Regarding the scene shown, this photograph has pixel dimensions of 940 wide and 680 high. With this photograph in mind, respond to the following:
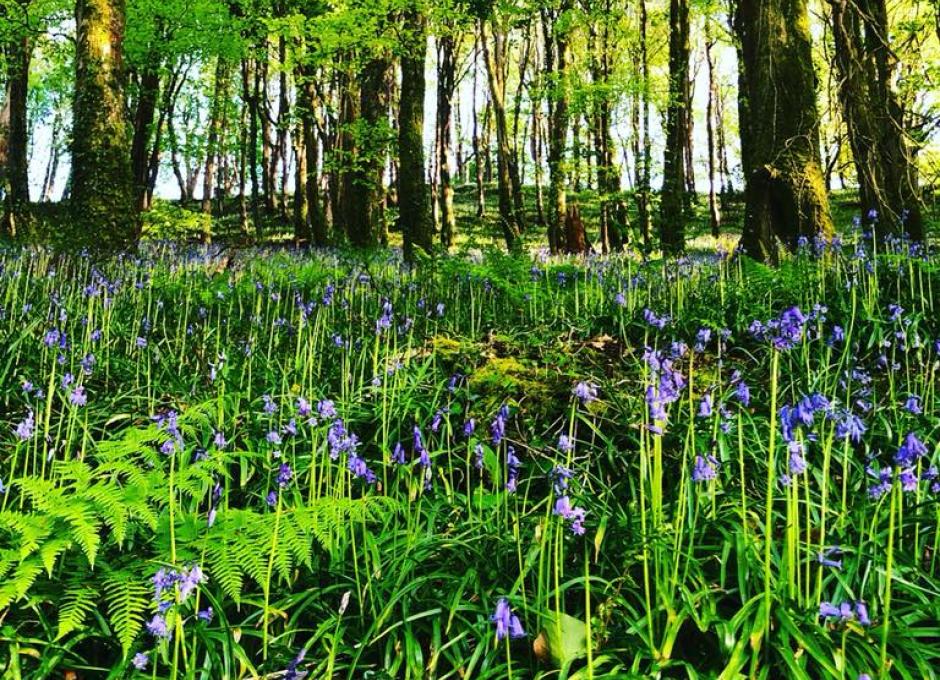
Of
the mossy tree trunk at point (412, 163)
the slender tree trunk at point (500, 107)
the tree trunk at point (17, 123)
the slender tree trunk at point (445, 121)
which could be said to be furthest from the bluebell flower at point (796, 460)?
the tree trunk at point (17, 123)

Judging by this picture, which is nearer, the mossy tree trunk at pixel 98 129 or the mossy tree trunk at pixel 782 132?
the mossy tree trunk at pixel 782 132

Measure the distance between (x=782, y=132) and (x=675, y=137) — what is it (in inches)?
310

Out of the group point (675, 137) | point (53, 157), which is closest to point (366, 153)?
point (675, 137)

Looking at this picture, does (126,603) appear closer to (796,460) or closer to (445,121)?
(796,460)

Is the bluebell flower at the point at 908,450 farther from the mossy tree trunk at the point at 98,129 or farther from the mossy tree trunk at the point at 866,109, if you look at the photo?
the mossy tree trunk at the point at 98,129

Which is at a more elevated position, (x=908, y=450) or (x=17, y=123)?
(x=17, y=123)

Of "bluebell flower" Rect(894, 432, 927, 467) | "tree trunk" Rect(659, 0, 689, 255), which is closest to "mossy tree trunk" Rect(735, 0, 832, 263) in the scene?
"tree trunk" Rect(659, 0, 689, 255)

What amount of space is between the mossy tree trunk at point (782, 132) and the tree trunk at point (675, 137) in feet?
13.6

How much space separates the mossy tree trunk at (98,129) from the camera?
7.47 meters

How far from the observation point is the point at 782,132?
6.88 metres

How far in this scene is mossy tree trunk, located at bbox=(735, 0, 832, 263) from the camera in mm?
6770

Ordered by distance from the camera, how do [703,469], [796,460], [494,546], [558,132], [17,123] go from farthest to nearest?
[17,123]
[558,132]
[494,546]
[703,469]
[796,460]

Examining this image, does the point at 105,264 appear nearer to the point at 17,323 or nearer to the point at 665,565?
the point at 17,323

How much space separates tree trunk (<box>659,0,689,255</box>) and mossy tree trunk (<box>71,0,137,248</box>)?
328 inches
